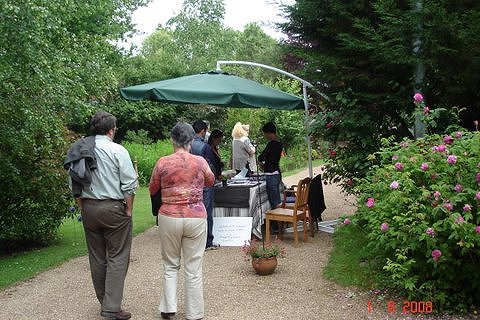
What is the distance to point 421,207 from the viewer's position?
457 centimetres

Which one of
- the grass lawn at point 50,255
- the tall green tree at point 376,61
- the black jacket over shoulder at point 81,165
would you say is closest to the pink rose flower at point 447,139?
the tall green tree at point 376,61

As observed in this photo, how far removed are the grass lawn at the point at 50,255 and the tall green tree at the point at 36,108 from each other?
0.37 meters

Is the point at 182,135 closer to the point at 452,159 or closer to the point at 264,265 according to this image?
the point at 264,265

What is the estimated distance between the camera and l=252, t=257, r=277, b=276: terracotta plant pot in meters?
6.06

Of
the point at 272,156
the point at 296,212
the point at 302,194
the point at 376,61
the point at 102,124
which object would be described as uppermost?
the point at 376,61

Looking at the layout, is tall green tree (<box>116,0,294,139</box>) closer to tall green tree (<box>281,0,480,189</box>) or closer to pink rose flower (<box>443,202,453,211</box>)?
tall green tree (<box>281,0,480,189</box>)

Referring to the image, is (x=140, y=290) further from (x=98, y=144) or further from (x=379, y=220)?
(x=379, y=220)

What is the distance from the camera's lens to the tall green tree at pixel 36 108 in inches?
234

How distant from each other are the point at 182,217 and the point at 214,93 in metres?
3.55

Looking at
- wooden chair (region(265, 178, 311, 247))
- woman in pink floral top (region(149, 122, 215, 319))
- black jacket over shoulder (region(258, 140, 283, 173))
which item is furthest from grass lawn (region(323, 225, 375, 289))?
woman in pink floral top (region(149, 122, 215, 319))

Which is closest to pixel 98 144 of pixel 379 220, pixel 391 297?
pixel 379 220

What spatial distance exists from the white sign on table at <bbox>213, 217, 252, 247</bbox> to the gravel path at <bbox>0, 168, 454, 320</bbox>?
0.47 meters

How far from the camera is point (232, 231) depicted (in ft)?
25.7

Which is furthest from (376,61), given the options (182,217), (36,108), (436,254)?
(36,108)
